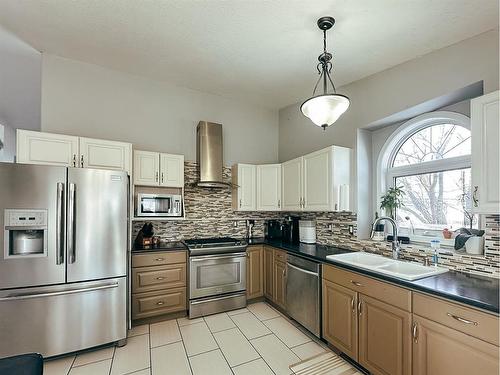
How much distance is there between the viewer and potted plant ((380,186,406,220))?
2.81 metres

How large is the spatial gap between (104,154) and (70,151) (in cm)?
30

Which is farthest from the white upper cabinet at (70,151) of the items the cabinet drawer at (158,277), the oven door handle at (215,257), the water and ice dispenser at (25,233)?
the oven door handle at (215,257)

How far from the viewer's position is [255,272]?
3.46m

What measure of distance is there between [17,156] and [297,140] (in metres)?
3.40

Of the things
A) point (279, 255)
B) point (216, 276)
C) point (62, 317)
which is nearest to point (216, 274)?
point (216, 276)

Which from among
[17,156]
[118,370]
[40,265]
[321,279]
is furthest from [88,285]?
[321,279]

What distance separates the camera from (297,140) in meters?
3.94

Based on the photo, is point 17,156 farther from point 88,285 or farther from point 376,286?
point 376,286

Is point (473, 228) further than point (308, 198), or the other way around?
point (308, 198)

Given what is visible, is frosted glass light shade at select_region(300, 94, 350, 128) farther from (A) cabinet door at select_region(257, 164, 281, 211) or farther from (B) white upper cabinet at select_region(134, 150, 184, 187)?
(B) white upper cabinet at select_region(134, 150, 184, 187)

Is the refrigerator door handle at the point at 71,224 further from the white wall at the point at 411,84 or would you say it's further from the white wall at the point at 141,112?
the white wall at the point at 411,84

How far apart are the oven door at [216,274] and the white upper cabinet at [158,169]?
1.04 m

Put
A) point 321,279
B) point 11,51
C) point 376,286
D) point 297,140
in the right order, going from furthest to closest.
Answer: point 297,140 → point 11,51 → point 321,279 → point 376,286

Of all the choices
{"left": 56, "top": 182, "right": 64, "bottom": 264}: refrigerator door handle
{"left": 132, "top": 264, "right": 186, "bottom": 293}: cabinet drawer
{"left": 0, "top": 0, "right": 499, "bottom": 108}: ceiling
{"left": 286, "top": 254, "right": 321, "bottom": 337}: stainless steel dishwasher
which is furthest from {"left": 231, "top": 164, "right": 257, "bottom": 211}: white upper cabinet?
{"left": 56, "top": 182, "right": 64, "bottom": 264}: refrigerator door handle
